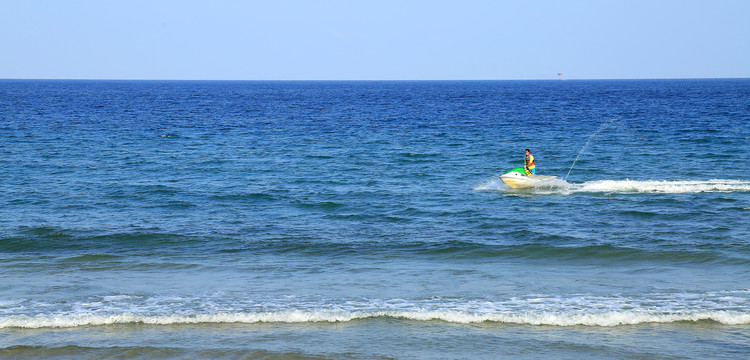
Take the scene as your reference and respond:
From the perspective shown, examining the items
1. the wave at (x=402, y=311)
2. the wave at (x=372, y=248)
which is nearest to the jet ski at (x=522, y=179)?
the wave at (x=372, y=248)

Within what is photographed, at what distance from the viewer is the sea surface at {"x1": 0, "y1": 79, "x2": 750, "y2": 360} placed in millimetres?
11914

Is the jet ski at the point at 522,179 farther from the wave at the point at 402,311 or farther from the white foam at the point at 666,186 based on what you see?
the wave at the point at 402,311

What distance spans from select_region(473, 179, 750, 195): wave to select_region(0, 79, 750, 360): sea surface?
0.38ft

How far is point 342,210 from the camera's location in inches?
958

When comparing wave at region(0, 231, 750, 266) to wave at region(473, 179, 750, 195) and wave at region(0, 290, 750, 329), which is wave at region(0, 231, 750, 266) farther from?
wave at region(473, 179, 750, 195)

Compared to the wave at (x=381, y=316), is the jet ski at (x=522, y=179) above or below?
above

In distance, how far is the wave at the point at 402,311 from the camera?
41.4 ft

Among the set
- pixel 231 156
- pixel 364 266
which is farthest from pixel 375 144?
pixel 364 266

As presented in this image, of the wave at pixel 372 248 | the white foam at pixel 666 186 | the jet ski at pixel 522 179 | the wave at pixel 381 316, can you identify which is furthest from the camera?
the jet ski at pixel 522 179

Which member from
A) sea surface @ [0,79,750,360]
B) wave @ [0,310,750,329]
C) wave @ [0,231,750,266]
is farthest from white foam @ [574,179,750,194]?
wave @ [0,310,750,329]

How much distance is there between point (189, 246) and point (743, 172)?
24.1 metres

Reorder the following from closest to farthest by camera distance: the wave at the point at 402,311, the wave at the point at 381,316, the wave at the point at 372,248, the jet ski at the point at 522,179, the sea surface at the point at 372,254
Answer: the sea surface at the point at 372,254 → the wave at the point at 381,316 → the wave at the point at 402,311 → the wave at the point at 372,248 → the jet ski at the point at 522,179

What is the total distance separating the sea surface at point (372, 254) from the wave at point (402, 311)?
2.0 inches

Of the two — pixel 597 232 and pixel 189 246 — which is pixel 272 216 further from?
pixel 597 232
